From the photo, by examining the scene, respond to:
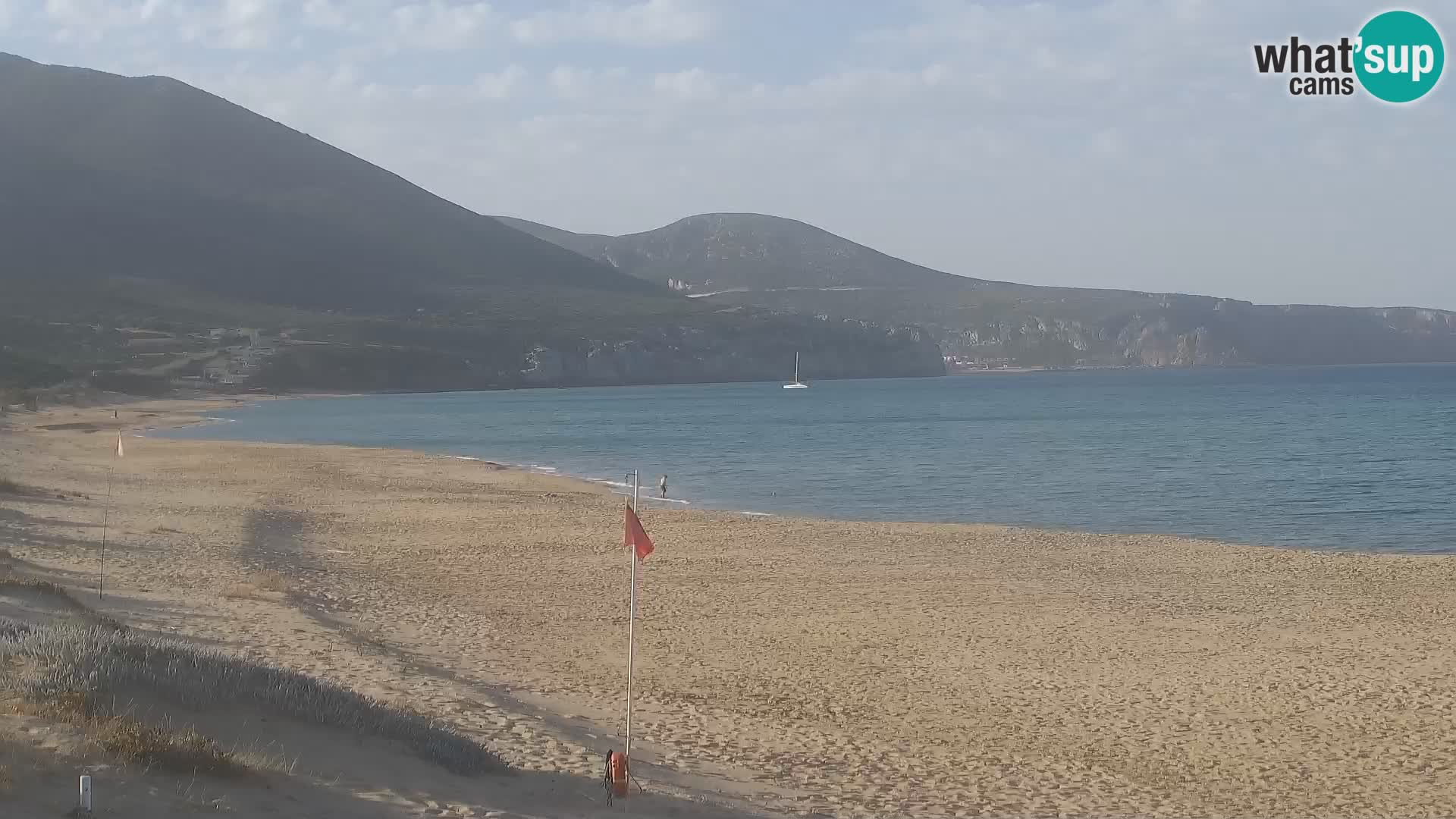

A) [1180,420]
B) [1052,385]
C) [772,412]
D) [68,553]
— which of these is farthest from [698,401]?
[68,553]

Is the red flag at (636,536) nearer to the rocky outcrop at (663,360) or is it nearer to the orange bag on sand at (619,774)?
the orange bag on sand at (619,774)

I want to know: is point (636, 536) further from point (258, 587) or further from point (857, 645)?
point (258, 587)

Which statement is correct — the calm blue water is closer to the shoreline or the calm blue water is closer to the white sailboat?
the shoreline

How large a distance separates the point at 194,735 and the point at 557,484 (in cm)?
3131

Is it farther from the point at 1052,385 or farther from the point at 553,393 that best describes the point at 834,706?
the point at 1052,385

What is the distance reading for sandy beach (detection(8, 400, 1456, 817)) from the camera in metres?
10.2

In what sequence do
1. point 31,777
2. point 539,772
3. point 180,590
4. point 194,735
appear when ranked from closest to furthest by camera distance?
point 31,777 < point 194,735 < point 539,772 < point 180,590

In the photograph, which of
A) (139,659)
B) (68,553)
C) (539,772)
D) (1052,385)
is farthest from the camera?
(1052,385)

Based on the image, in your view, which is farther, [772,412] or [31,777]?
[772,412]

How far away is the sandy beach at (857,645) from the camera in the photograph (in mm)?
10164

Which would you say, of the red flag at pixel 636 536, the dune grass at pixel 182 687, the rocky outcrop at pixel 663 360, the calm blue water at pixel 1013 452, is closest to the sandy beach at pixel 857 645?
the dune grass at pixel 182 687

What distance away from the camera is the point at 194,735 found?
6988 millimetres

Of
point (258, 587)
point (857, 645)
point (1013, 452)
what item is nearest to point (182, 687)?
point (857, 645)

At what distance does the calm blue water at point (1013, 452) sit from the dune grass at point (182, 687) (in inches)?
899
